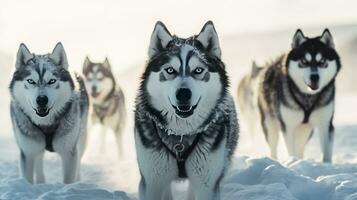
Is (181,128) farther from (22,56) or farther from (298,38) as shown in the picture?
(298,38)

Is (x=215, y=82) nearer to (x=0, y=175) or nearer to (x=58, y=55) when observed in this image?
(x=58, y=55)

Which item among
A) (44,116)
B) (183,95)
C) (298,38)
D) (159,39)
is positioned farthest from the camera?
(298,38)

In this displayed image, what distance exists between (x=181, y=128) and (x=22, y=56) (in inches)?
77.8

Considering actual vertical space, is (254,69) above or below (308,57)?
below

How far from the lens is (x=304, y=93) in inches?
285

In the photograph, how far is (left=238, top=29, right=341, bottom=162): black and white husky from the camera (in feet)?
23.6

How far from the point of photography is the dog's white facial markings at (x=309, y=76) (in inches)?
283

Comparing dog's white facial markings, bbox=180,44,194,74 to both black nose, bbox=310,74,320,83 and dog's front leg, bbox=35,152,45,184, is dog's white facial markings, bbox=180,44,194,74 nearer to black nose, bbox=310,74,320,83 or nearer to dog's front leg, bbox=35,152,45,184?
dog's front leg, bbox=35,152,45,184

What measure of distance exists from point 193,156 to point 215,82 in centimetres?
49

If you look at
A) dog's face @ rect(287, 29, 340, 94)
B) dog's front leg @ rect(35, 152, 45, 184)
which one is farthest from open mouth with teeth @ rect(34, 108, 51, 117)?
dog's face @ rect(287, 29, 340, 94)

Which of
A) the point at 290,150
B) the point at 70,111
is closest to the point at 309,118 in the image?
the point at 290,150

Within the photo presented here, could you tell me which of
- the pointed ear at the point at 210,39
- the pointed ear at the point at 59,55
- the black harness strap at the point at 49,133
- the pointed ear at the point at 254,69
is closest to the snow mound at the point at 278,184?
the pointed ear at the point at 210,39

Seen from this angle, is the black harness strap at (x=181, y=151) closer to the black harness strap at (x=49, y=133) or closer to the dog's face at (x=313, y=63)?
the black harness strap at (x=49, y=133)

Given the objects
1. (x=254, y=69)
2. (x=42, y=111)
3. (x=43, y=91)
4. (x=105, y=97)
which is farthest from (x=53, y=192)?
(x=254, y=69)
